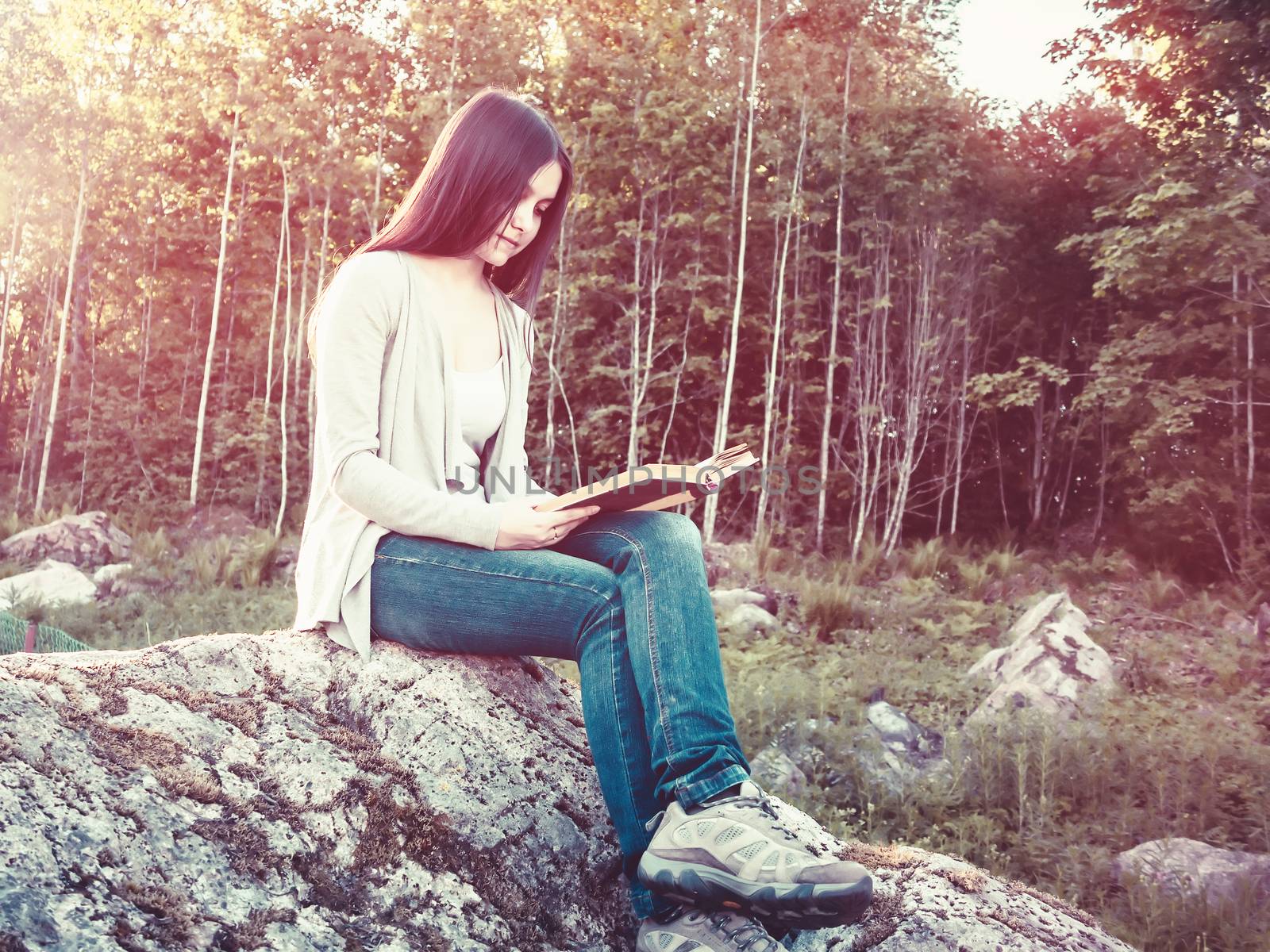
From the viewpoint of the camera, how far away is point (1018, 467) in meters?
12.7

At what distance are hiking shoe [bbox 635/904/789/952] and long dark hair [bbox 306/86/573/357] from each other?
1.41 meters

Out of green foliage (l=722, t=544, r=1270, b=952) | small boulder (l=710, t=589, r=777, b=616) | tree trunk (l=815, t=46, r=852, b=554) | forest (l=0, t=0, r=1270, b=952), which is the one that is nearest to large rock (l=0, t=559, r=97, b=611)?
forest (l=0, t=0, r=1270, b=952)

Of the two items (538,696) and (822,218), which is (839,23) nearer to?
(822,218)

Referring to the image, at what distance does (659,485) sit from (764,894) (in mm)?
759

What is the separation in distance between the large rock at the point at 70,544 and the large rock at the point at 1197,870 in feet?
33.3

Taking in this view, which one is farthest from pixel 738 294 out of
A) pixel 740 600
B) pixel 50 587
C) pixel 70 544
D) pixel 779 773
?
pixel 70 544

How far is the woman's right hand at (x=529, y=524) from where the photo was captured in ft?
6.06

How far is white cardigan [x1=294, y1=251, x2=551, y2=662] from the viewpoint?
1857mm

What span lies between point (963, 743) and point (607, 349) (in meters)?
7.96

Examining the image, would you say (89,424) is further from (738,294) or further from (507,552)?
(507,552)

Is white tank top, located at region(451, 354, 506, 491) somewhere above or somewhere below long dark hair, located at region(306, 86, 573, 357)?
below

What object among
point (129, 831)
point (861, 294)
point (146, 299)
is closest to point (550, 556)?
point (129, 831)

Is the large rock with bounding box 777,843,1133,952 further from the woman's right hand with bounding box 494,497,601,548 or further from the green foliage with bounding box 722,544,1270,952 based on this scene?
the green foliage with bounding box 722,544,1270,952

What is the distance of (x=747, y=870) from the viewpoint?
4.84 feet
